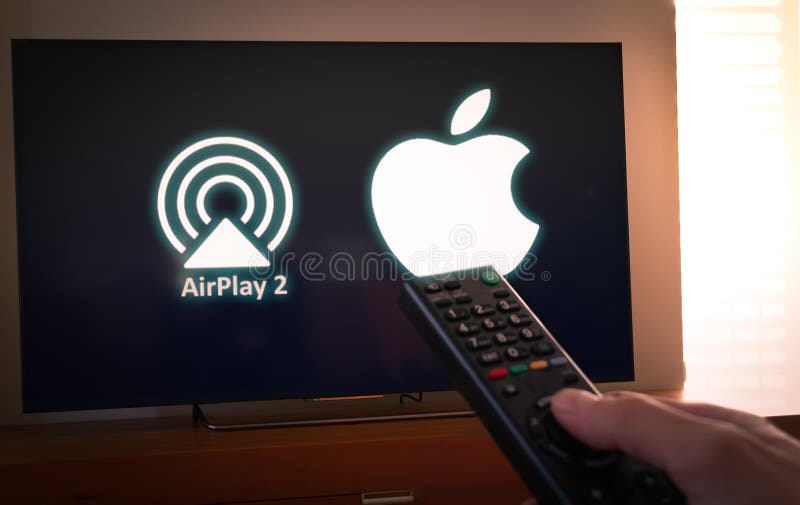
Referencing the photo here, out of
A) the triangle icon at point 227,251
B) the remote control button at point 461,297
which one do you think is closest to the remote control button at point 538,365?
the remote control button at point 461,297

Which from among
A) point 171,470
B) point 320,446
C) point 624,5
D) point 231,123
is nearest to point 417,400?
point 320,446

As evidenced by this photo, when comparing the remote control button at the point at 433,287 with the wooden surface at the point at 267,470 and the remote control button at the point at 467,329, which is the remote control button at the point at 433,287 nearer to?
the remote control button at the point at 467,329

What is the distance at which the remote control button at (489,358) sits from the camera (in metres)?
0.62

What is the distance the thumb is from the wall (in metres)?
1.06

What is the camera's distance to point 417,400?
53.1 inches

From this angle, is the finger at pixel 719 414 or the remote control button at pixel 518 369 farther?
the remote control button at pixel 518 369

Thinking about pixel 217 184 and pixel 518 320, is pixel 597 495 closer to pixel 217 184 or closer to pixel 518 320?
pixel 518 320

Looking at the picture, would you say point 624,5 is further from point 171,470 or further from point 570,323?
point 171,470

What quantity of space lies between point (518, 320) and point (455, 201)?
613mm

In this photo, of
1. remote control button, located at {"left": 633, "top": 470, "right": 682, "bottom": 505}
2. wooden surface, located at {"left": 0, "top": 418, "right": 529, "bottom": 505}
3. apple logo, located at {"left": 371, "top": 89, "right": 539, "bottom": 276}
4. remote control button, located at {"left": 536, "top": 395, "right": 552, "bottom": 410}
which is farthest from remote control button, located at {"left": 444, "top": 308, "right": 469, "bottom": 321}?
apple logo, located at {"left": 371, "top": 89, "right": 539, "bottom": 276}

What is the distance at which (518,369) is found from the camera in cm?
62

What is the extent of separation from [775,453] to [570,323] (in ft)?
2.79

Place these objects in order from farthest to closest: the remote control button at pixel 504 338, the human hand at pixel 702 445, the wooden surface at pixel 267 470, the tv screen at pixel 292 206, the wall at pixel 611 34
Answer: the wall at pixel 611 34
the tv screen at pixel 292 206
the wooden surface at pixel 267 470
the remote control button at pixel 504 338
the human hand at pixel 702 445

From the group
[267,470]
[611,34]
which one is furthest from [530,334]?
[611,34]
